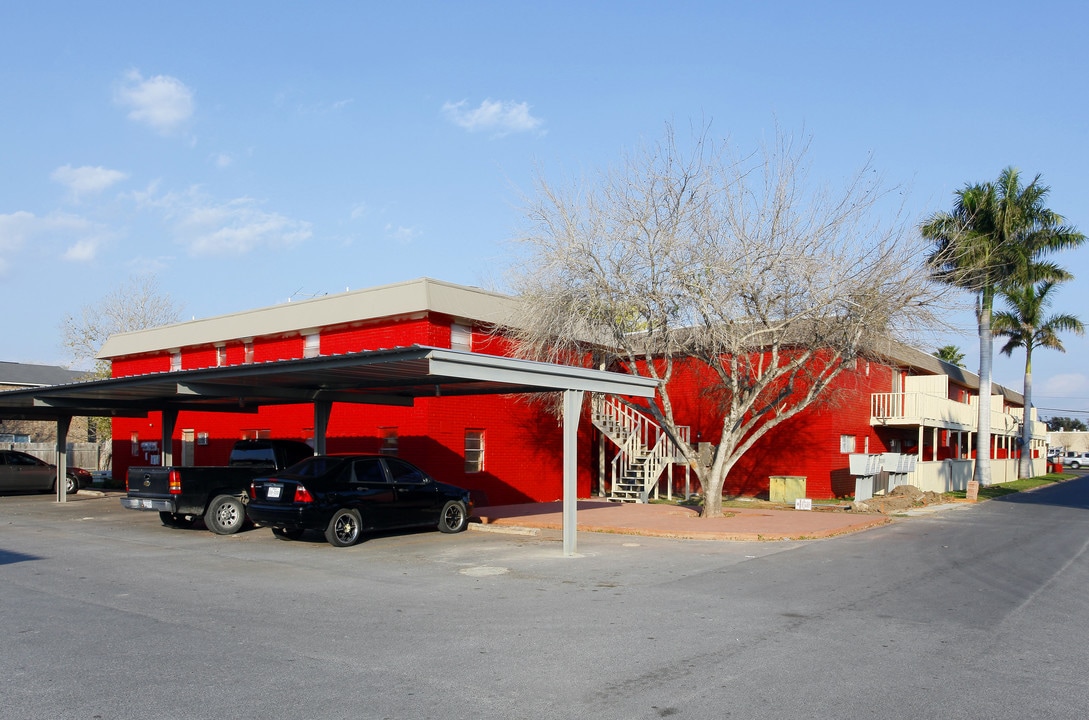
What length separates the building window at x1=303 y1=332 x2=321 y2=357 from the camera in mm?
26156

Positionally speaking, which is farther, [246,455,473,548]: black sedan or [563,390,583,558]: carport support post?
[246,455,473,548]: black sedan

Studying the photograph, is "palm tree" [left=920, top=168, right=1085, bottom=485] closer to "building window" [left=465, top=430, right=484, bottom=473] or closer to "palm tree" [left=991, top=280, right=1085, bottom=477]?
"palm tree" [left=991, top=280, right=1085, bottom=477]

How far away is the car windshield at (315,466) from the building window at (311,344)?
34.1ft

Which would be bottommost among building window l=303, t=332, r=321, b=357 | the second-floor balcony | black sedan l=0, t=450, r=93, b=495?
black sedan l=0, t=450, r=93, b=495

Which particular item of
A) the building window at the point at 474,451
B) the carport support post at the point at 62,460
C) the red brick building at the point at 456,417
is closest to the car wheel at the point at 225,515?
the red brick building at the point at 456,417

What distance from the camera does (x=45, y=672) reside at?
694cm

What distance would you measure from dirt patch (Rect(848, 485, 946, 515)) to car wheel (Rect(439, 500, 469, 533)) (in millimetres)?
11793

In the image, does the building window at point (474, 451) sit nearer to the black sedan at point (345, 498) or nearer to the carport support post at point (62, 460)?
the black sedan at point (345, 498)

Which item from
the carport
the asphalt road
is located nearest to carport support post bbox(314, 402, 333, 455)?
the carport

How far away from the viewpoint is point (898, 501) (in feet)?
85.3

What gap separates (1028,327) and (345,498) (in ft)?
139

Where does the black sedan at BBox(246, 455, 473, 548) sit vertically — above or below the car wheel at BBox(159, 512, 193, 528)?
above

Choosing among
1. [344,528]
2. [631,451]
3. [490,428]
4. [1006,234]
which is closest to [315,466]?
[344,528]

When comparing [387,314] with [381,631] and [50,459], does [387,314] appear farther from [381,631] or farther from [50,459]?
[50,459]
